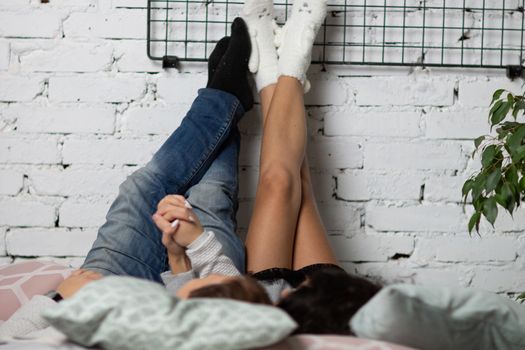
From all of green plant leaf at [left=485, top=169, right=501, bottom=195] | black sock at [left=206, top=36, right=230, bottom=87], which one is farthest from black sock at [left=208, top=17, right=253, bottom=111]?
green plant leaf at [left=485, top=169, right=501, bottom=195]

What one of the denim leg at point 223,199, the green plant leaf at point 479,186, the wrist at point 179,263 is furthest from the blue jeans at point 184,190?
the green plant leaf at point 479,186

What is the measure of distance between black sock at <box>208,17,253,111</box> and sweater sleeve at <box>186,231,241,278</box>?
1.64 ft

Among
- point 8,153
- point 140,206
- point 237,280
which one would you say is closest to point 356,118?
point 140,206

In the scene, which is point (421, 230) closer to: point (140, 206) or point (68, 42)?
point (140, 206)

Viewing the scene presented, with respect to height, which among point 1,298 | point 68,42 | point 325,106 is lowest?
point 1,298

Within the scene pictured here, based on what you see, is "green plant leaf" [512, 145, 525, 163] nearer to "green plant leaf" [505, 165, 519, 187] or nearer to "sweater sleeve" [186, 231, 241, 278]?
"green plant leaf" [505, 165, 519, 187]

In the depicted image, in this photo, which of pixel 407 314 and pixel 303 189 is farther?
pixel 303 189

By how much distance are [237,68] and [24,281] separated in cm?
72

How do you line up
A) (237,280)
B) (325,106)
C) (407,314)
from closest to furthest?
(407,314) < (237,280) < (325,106)

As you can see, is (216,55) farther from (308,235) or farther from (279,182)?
(308,235)

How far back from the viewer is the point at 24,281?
4.98 ft

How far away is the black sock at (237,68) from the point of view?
6.02ft

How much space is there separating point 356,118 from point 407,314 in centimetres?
113

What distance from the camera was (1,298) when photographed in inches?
57.8
